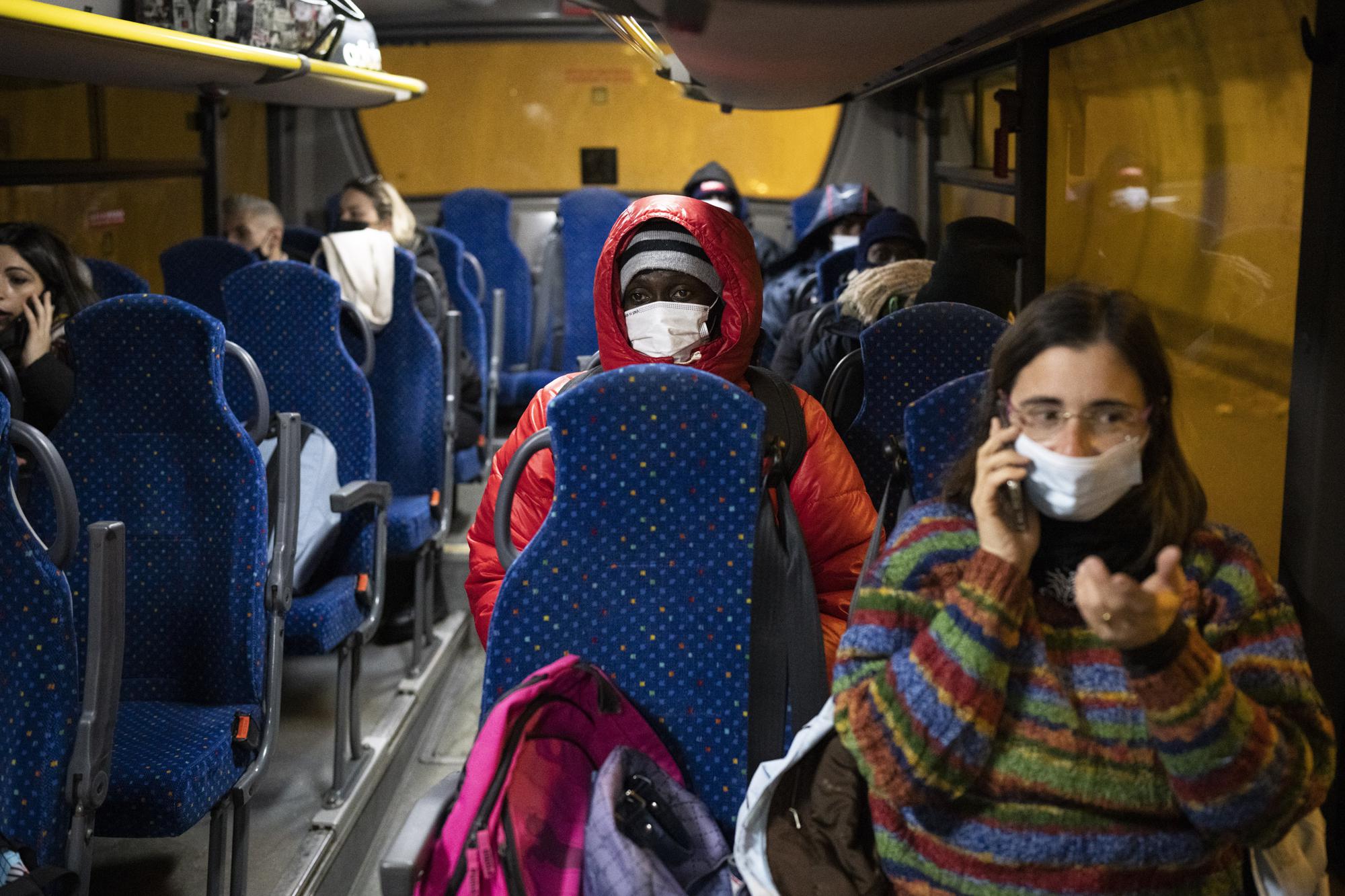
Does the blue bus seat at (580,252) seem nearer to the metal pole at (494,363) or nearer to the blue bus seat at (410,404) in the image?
the metal pole at (494,363)

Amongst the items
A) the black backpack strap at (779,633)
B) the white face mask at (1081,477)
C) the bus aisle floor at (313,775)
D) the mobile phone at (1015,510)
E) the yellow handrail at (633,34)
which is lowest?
the bus aisle floor at (313,775)

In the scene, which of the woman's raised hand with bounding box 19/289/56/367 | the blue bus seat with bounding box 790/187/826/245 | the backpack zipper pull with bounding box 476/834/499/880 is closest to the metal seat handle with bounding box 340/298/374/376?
the woman's raised hand with bounding box 19/289/56/367

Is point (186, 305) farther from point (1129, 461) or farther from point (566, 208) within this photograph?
point (566, 208)

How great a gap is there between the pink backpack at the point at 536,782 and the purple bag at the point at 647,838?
34mm

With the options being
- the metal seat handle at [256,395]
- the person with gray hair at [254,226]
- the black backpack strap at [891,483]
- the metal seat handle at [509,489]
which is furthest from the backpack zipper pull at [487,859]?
the person with gray hair at [254,226]

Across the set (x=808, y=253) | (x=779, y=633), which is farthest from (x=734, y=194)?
(x=779, y=633)

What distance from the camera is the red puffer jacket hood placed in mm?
2303

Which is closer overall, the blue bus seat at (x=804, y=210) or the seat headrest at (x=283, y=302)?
the seat headrest at (x=283, y=302)

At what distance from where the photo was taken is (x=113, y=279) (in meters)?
3.70

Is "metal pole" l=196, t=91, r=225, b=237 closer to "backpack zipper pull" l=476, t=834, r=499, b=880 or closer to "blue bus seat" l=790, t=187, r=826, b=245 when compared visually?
"blue bus seat" l=790, t=187, r=826, b=245

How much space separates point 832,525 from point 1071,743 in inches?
29.3

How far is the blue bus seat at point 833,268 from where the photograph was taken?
15.1ft

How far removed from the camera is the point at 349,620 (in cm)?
321

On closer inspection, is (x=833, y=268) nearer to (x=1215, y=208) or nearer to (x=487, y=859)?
(x=1215, y=208)
